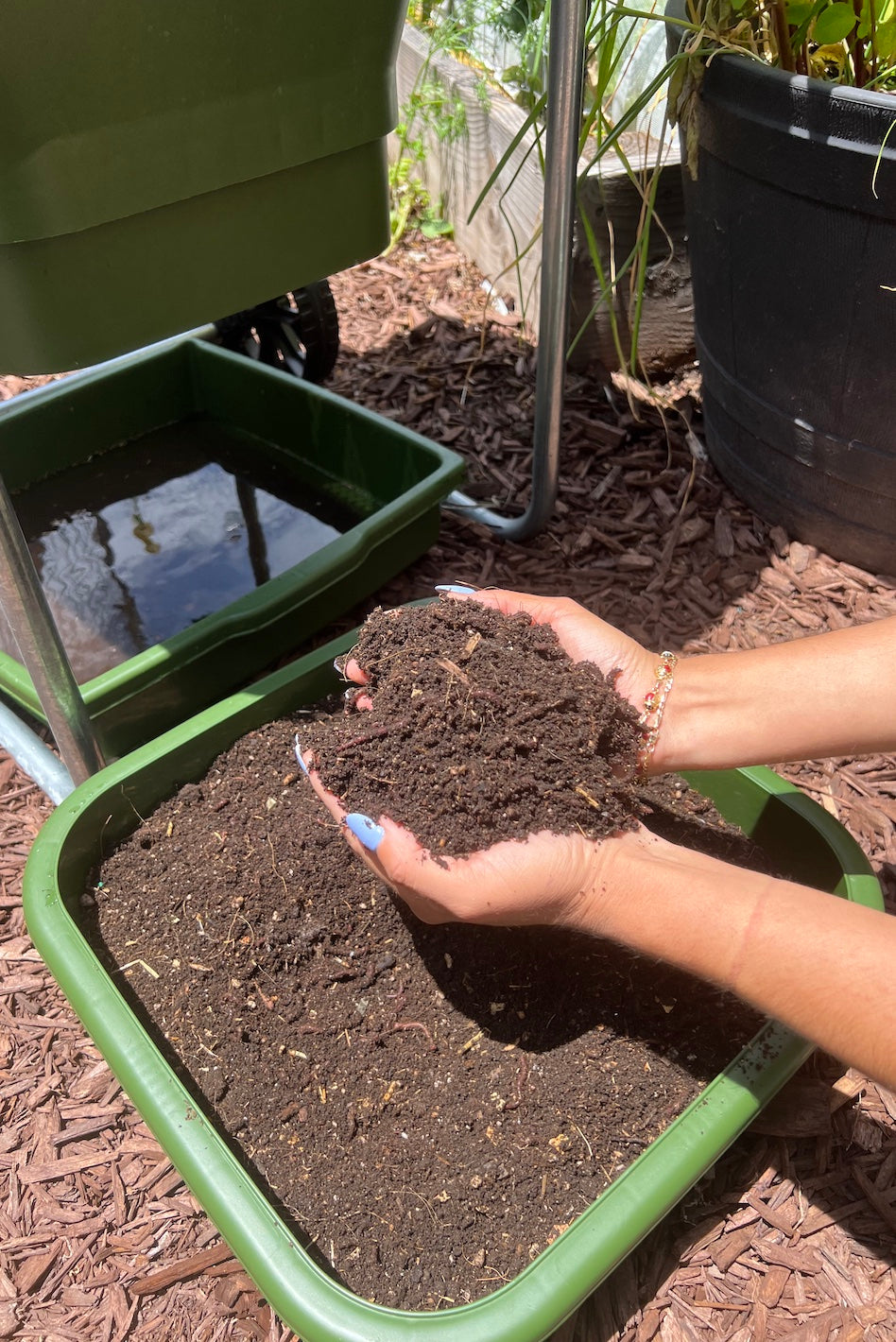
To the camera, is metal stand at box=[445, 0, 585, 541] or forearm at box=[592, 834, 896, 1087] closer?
forearm at box=[592, 834, 896, 1087]

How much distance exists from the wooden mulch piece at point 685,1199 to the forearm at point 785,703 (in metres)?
0.42

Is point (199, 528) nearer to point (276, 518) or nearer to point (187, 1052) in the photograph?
point (276, 518)

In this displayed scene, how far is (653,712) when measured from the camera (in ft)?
3.69

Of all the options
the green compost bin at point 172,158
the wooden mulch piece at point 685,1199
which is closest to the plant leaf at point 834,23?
the green compost bin at point 172,158

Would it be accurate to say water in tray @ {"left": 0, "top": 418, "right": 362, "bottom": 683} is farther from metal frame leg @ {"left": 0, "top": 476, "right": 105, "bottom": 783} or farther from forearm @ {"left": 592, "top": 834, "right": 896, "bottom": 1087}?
forearm @ {"left": 592, "top": 834, "right": 896, "bottom": 1087}

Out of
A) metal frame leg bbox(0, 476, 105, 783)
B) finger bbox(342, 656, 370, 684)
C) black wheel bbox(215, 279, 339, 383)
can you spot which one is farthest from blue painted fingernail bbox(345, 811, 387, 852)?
black wheel bbox(215, 279, 339, 383)

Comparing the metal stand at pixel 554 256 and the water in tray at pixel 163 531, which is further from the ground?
the metal stand at pixel 554 256

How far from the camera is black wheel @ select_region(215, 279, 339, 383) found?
210cm

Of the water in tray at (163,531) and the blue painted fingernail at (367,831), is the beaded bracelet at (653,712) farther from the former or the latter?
the water in tray at (163,531)

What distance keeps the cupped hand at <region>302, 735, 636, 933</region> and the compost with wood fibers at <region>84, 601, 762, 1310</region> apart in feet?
0.07

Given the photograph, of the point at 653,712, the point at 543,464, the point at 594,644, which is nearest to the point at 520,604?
the point at 594,644

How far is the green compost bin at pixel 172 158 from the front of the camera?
84 centimetres

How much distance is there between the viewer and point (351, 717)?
3.61ft

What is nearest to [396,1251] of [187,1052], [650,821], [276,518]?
[187,1052]
